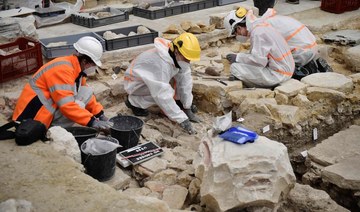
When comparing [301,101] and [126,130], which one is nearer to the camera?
[126,130]

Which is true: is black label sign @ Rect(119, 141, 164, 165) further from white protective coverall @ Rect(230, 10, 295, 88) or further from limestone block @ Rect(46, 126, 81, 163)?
white protective coverall @ Rect(230, 10, 295, 88)

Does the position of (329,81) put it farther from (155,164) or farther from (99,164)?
(99,164)

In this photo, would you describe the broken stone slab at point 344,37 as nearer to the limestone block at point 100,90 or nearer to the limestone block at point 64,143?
the limestone block at point 100,90

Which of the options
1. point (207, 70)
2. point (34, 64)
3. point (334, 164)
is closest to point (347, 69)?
point (207, 70)

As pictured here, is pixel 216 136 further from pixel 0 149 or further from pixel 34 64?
pixel 34 64

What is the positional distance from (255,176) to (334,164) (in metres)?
1.51

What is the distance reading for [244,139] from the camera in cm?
421

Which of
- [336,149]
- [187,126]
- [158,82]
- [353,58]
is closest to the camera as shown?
[336,149]

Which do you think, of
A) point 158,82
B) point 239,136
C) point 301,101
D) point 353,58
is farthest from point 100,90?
point 353,58

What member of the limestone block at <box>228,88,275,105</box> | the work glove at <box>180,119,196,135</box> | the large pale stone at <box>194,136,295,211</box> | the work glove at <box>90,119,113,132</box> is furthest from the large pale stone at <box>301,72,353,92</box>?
the work glove at <box>90,119,113,132</box>

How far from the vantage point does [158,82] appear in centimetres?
561

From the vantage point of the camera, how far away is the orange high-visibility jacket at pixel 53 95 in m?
4.75

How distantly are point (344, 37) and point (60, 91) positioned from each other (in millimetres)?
6277

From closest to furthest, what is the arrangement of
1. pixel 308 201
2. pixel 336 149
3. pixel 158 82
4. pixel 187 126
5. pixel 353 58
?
pixel 308 201 < pixel 336 149 < pixel 158 82 < pixel 187 126 < pixel 353 58
